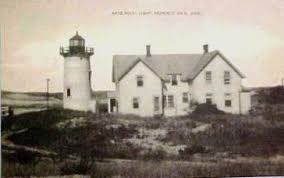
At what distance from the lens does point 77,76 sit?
62.2 inches

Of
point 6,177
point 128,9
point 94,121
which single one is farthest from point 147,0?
point 6,177

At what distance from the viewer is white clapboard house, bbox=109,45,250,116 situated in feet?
5.25

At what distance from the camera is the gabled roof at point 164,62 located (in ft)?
5.23

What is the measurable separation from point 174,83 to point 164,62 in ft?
0.23

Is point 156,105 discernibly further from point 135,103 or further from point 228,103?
point 228,103

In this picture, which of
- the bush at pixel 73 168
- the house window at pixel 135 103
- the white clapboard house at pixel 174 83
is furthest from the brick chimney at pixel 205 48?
the bush at pixel 73 168

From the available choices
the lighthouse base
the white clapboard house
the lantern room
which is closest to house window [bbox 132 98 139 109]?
the white clapboard house

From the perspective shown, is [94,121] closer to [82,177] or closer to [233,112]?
[82,177]

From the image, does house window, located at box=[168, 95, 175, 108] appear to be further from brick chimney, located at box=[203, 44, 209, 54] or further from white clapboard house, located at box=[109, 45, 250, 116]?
brick chimney, located at box=[203, 44, 209, 54]

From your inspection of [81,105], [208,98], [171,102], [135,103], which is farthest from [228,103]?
[81,105]

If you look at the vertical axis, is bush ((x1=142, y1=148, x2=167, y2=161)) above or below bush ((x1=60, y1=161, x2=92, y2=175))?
above

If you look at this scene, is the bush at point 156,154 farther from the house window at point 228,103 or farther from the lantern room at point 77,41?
the lantern room at point 77,41

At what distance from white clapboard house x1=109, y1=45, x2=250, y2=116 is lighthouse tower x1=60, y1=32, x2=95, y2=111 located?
8cm

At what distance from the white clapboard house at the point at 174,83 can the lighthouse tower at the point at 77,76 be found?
8 centimetres
